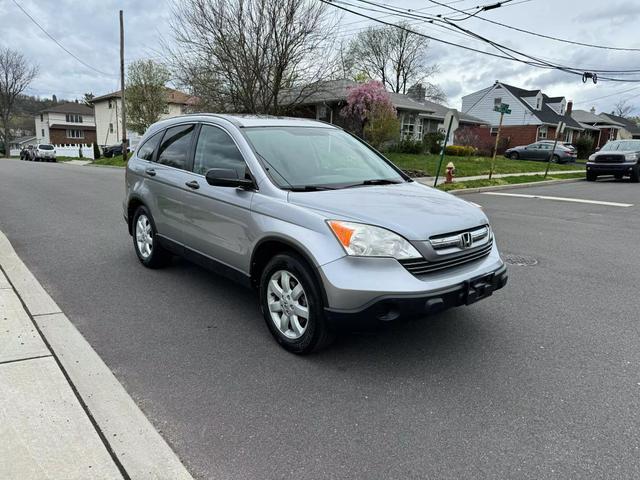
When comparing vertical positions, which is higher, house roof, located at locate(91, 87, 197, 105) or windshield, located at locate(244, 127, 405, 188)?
house roof, located at locate(91, 87, 197, 105)

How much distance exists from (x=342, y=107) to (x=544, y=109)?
32344 mm

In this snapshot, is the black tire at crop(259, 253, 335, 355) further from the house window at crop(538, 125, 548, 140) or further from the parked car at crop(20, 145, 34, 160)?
the house window at crop(538, 125, 548, 140)

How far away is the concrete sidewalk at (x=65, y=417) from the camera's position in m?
2.39

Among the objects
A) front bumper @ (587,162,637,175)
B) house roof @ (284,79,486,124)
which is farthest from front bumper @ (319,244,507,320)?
front bumper @ (587,162,637,175)

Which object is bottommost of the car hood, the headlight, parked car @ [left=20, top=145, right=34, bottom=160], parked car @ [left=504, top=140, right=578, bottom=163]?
parked car @ [left=20, top=145, right=34, bottom=160]

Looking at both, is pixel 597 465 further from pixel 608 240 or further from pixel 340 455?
pixel 608 240

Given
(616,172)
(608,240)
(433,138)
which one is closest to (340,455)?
(608,240)

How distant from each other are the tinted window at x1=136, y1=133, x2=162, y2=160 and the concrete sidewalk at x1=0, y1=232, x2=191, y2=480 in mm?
2467

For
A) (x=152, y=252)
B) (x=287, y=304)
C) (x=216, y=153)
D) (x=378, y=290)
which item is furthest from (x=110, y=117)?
(x=378, y=290)

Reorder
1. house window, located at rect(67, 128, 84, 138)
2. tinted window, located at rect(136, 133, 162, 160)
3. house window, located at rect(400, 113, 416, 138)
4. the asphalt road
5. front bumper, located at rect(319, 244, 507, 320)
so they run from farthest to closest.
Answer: house window, located at rect(67, 128, 84, 138)
house window, located at rect(400, 113, 416, 138)
tinted window, located at rect(136, 133, 162, 160)
front bumper, located at rect(319, 244, 507, 320)
the asphalt road

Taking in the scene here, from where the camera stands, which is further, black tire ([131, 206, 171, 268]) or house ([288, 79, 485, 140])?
house ([288, 79, 485, 140])

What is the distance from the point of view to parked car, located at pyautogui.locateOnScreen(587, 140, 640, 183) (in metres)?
20.2

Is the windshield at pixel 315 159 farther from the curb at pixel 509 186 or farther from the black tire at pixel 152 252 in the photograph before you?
the curb at pixel 509 186

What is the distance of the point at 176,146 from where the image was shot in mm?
5234
